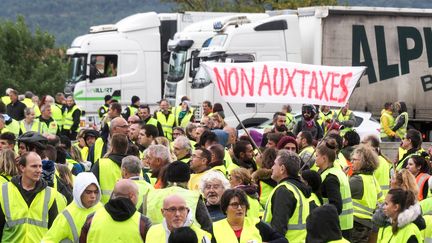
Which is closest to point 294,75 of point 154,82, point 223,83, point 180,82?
point 223,83

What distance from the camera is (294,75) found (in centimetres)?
1534

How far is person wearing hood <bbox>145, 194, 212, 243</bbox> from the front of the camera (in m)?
8.72

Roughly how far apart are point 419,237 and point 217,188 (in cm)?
163

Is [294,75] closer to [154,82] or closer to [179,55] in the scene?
[179,55]

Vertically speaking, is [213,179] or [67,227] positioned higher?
[213,179]

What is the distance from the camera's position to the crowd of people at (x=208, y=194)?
9.27 m

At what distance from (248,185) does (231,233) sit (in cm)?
186

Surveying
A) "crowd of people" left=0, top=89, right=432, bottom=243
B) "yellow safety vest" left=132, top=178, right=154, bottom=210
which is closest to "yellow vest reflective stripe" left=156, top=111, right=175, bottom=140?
"crowd of people" left=0, top=89, right=432, bottom=243

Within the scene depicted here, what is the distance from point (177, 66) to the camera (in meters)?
33.2

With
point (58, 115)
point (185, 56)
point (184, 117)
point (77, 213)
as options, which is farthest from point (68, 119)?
point (77, 213)

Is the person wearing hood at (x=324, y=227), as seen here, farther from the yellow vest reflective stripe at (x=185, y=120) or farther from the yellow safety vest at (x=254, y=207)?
the yellow vest reflective stripe at (x=185, y=120)

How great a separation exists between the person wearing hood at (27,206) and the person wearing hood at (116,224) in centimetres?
120

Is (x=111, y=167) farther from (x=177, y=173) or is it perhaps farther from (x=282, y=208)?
(x=177, y=173)

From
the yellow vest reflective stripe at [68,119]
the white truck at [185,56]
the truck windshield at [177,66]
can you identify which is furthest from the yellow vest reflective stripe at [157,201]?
the truck windshield at [177,66]
